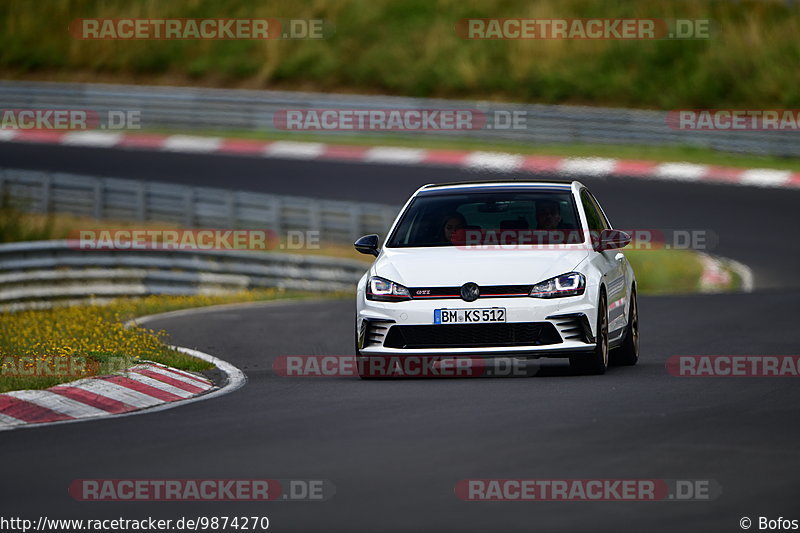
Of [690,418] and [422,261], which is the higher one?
[422,261]

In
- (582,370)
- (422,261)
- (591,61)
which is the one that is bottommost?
(582,370)

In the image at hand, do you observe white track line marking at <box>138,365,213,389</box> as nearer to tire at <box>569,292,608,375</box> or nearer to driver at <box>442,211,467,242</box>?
driver at <box>442,211,467,242</box>

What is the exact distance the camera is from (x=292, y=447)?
8445 mm

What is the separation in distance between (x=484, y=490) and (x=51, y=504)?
6.40 ft

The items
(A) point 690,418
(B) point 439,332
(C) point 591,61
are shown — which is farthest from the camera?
(C) point 591,61

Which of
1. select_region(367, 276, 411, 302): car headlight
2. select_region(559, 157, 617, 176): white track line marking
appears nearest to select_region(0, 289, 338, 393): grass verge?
select_region(367, 276, 411, 302): car headlight

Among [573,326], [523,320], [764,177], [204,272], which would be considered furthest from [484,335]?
[764,177]

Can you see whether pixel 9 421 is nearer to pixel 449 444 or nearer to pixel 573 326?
pixel 449 444

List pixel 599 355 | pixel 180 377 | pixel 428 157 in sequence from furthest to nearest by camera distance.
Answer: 1. pixel 428 157
2. pixel 180 377
3. pixel 599 355

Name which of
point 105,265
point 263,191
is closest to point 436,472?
point 105,265

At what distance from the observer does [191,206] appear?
29766mm

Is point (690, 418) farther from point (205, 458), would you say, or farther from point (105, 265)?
point (105, 265)

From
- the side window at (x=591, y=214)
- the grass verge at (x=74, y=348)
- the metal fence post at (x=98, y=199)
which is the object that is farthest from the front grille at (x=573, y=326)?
the metal fence post at (x=98, y=199)

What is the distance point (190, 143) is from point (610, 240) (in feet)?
89.8
